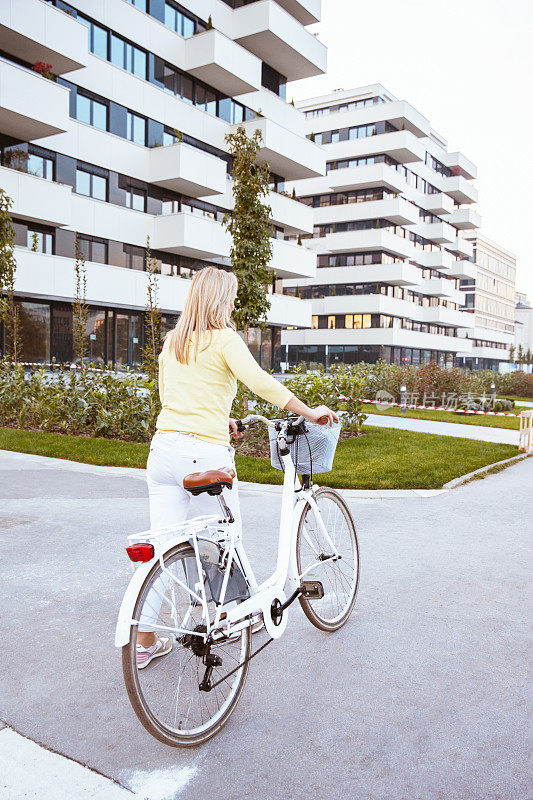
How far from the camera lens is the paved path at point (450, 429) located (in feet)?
49.3

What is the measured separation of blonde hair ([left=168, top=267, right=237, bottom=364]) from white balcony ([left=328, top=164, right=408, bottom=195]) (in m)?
49.4

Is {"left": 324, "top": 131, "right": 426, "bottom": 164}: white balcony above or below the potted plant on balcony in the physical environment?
above

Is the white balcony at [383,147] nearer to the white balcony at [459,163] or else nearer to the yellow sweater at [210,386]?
the white balcony at [459,163]

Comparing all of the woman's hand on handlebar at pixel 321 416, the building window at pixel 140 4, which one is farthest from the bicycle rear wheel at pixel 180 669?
the building window at pixel 140 4

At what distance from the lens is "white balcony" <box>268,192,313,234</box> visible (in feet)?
105

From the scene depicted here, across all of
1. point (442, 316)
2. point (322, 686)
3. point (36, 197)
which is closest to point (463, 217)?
point (442, 316)

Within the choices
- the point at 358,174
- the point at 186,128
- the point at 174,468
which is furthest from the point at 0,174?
the point at 358,174

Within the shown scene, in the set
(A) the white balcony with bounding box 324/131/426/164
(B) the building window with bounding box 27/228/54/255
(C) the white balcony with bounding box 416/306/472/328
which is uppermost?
(A) the white balcony with bounding box 324/131/426/164

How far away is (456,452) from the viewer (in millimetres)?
12055

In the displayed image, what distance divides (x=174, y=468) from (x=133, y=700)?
108 cm

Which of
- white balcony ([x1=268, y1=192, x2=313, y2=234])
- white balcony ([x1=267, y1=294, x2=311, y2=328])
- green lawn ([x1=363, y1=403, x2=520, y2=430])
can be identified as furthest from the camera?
white balcony ([x1=267, y1=294, x2=311, y2=328])

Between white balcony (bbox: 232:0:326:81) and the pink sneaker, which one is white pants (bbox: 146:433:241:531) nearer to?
the pink sneaker

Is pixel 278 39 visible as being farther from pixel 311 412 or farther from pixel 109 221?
pixel 311 412

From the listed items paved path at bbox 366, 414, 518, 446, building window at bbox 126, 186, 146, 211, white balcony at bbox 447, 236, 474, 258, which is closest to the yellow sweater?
paved path at bbox 366, 414, 518, 446
